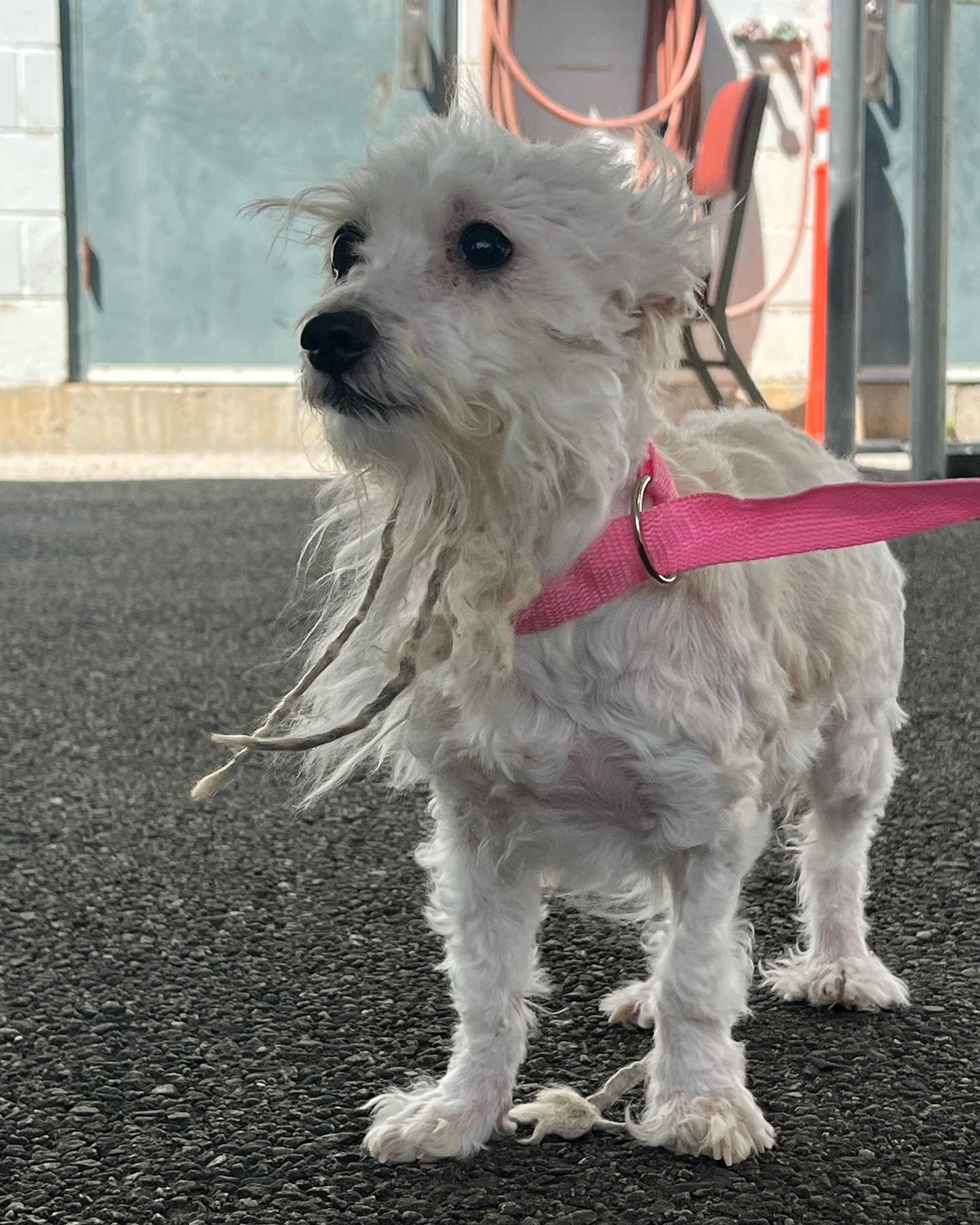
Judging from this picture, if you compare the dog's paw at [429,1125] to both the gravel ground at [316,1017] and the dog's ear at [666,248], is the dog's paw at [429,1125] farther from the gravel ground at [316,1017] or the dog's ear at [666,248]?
the dog's ear at [666,248]

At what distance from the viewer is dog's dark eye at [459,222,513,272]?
151cm

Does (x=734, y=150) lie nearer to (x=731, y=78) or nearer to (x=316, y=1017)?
(x=731, y=78)

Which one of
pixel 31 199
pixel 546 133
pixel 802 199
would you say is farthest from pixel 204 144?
pixel 802 199

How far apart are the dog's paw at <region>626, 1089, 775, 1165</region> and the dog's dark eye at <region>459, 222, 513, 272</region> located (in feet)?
2.99

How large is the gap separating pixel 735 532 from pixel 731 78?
873 cm

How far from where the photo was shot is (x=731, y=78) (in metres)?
9.55

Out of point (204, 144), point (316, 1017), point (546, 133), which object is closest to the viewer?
point (316, 1017)

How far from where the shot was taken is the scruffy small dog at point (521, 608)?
1471 millimetres

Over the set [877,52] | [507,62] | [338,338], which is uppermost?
[877,52]

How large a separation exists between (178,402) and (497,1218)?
854 cm

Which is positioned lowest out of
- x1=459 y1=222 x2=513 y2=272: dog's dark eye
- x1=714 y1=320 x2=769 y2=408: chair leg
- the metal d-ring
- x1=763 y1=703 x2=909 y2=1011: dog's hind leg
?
x1=763 y1=703 x2=909 y2=1011: dog's hind leg

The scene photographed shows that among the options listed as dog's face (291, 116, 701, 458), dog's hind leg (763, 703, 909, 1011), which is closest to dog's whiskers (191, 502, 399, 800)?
dog's face (291, 116, 701, 458)

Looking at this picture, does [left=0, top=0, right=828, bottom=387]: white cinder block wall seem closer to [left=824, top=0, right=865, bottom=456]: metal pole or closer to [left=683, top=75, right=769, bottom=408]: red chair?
[left=683, top=75, right=769, bottom=408]: red chair

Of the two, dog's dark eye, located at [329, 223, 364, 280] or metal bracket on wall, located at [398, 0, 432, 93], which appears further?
metal bracket on wall, located at [398, 0, 432, 93]
